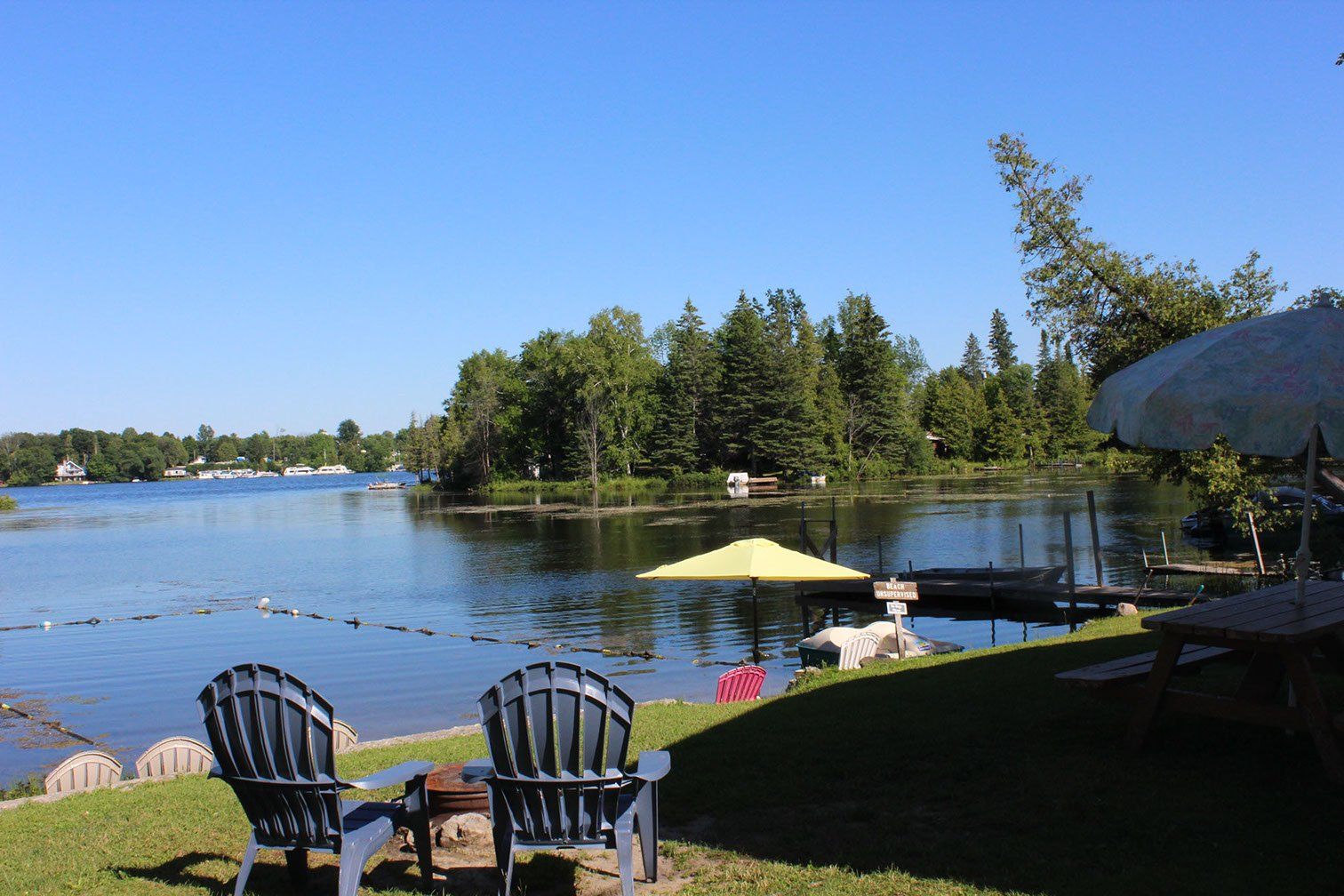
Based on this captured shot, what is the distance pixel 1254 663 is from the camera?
217 inches

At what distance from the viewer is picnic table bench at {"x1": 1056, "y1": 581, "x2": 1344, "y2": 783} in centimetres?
484

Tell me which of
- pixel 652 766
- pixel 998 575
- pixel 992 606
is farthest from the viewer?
pixel 998 575

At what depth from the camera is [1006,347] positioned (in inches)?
5689

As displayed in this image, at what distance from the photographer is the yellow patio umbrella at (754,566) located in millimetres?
15125

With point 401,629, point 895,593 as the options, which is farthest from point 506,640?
point 895,593

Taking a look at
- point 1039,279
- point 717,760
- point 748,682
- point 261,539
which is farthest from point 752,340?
point 717,760

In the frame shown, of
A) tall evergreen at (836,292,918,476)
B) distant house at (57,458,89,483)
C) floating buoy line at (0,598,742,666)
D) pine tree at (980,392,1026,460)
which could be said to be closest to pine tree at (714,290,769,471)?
tall evergreen at (836,292,918,476)

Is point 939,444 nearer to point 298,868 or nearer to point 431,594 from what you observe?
point 431,594

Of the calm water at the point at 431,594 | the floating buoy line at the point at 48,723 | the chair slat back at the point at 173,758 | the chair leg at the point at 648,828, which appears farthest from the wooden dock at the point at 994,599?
the chair leg at the point at 648,828

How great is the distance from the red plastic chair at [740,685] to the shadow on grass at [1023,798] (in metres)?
4.53

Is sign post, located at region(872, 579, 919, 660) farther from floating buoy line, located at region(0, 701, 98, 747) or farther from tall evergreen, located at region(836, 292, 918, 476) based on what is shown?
tall evergreen, located at region(836, 292, 918, 476)

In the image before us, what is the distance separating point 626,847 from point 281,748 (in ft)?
5.20

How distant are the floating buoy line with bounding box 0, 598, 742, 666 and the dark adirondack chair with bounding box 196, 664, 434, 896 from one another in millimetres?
13371

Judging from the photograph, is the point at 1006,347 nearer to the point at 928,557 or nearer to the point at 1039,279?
the point at 928,557
